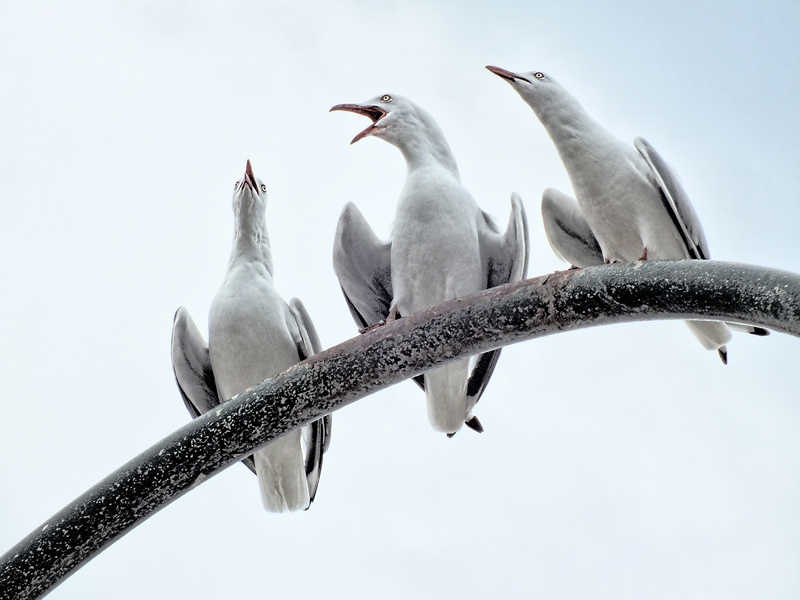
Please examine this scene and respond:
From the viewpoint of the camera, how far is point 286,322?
4.50 m

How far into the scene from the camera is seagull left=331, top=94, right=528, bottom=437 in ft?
14.0

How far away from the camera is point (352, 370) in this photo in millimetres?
2963

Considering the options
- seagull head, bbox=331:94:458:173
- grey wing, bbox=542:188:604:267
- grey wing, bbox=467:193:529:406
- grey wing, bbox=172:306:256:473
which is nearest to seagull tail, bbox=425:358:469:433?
grey wing, bbox=467:193:529:406

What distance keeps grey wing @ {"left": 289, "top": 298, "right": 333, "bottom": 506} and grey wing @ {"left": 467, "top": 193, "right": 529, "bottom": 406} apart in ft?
2.41

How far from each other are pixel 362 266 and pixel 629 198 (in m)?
1.47

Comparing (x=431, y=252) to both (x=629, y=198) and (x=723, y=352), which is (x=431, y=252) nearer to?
(x=629, y=198)

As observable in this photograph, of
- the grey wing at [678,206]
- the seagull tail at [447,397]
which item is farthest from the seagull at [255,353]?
the grey wing at [678,206]

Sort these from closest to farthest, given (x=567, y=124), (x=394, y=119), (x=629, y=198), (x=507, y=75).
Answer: (x=629, y=198)
(x=567, y=124)
(x=507, y=75)
(x=394, y=119)

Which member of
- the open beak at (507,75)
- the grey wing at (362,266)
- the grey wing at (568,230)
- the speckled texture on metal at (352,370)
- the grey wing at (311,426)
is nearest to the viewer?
the speckled texture on metal at (352,370)

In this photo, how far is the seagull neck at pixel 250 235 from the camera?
4.73 m

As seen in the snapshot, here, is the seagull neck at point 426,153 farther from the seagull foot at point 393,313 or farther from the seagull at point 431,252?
the seagull foot at point 393,313

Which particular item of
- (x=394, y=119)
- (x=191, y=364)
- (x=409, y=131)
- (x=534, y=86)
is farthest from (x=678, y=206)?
(x=191, y=364)

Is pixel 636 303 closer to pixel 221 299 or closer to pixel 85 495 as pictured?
pixel 85 495

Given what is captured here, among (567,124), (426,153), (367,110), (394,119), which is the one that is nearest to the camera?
(567,124)
